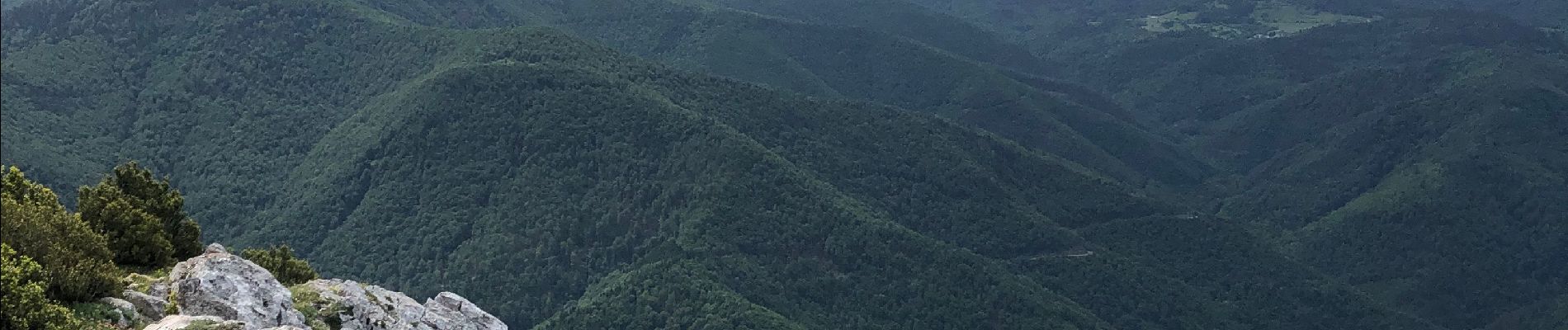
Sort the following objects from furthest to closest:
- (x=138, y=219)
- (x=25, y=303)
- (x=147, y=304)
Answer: (x=138, y=219), (x=147, y=304), (x=25, y=303)

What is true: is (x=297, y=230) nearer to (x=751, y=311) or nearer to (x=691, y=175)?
(x=691, y=175)

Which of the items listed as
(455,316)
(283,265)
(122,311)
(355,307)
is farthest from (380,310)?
(122,311)

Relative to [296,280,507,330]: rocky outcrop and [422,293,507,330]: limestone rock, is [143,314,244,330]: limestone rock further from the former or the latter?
[422,293,507,330]: limestone rock

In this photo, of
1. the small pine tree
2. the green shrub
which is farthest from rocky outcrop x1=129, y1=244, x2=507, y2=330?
the small pine tree

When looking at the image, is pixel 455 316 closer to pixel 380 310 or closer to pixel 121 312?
pixel 380 310

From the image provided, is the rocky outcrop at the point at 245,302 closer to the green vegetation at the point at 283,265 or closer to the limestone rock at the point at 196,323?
the limestone rock at the point at 196,323

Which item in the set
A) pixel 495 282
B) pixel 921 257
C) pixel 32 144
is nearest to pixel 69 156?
pixel 32 144
